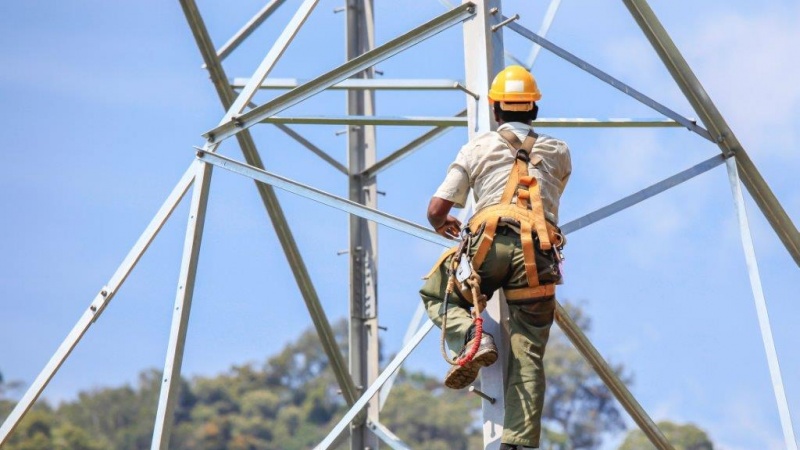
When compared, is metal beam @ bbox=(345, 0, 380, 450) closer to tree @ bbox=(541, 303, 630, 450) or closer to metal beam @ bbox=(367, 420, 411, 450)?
metal beam @ bbox=(367, 420, 411, 450)

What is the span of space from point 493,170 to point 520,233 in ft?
1.27

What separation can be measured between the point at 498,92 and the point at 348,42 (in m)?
6.37

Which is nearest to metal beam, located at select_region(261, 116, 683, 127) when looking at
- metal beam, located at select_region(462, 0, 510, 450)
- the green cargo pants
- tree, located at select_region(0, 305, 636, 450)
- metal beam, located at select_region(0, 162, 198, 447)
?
metal beam, located at select_region(0, 162, 198, 447)

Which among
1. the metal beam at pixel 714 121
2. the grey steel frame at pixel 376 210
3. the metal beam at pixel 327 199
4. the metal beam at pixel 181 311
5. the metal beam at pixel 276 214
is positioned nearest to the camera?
the metal beam at pixel 327 199

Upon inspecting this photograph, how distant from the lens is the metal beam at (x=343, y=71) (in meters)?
9.88

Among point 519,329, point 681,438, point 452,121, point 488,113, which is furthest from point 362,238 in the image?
point 681,438

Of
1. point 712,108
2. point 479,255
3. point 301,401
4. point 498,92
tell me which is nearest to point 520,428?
point 479,255

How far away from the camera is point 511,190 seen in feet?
28.1

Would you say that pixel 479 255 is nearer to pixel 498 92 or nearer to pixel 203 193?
pixel 498 92

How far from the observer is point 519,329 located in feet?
28.2

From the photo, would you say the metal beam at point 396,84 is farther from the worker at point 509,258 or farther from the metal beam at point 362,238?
the worker at point 509,258

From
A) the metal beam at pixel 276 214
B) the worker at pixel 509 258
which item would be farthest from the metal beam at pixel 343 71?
the metal beam at pixel 276 214

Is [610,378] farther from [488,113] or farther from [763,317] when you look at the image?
[488,113]

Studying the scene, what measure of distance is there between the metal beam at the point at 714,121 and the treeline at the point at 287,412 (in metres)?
61.4
